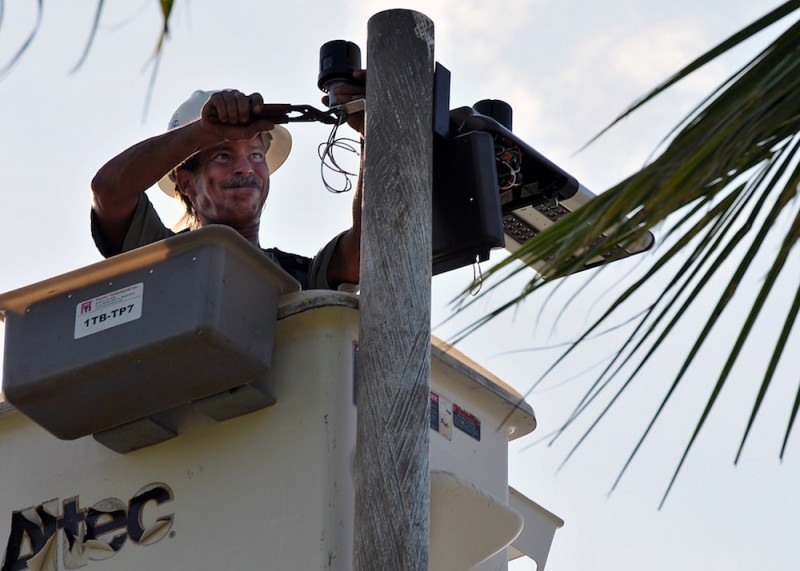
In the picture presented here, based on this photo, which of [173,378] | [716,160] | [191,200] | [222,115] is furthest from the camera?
[191,200]

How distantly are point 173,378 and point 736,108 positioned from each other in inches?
100

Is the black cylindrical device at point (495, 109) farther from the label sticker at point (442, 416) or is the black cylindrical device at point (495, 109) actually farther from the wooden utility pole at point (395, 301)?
the label sticker at point (442, 416)

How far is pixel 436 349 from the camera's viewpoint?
4801 millimetres

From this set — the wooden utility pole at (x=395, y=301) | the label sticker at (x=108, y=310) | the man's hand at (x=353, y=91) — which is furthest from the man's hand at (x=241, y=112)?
the label sticker at (x=108, y=310)

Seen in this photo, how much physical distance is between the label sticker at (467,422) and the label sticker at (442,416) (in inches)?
1.7

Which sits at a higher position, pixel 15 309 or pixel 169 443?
pixel 15 309

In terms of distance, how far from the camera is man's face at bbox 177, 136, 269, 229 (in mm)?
5684

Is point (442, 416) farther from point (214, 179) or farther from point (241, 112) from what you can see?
point (214, 179)

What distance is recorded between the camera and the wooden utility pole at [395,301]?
148 inches

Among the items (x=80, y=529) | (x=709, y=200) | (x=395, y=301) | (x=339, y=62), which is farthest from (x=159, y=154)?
(x=709, y=200)

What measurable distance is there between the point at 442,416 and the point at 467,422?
0.16 m

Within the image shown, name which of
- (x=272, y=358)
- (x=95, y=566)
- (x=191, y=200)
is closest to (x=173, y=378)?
(x=272, y=358)

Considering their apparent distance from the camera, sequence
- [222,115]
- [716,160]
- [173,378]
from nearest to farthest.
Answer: [716,160] < [173,378] < [222,115]

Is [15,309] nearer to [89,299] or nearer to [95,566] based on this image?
[89,299]
